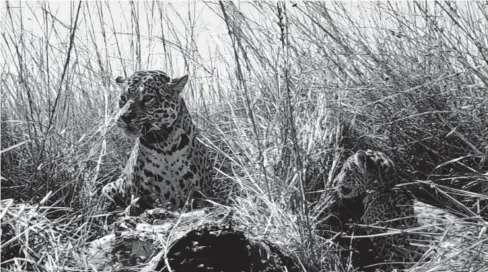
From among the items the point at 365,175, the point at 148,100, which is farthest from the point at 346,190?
the point at 148,100

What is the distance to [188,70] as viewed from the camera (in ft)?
22.3

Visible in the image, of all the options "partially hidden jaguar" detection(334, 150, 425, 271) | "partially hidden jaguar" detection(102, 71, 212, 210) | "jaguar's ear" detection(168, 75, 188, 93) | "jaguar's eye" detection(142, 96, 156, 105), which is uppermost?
"jaguar's ear" detection(168, 75, 188, 93)

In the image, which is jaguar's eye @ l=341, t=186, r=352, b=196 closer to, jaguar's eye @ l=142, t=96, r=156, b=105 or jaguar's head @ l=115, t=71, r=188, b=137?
jaguar's head @ l=115, t=71, r=188, b=137

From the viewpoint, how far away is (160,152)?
5.55 meters

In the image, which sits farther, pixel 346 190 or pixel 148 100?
pixel 148 100

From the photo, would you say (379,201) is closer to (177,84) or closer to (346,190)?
(346,190)

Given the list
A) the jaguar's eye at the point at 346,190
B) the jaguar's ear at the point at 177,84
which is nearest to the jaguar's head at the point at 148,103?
the jaguar's ear at the point at 177,84

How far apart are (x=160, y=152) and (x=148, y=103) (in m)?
0.38

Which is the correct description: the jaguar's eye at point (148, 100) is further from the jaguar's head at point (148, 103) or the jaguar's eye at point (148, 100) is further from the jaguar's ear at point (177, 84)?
the jaguar's ear at point (177, 84)

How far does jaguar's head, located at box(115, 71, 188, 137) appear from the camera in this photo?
530 cm

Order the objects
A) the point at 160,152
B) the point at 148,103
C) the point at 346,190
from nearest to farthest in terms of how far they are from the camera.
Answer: the point at 346,190 < the point at 148,103 < the point at 160,152

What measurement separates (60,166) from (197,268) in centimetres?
213

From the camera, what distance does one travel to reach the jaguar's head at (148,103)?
5.30 metres

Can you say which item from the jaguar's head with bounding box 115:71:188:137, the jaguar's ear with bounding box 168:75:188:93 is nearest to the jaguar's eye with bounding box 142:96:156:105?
the jaguar's head with bounding box 115:71:188:137
